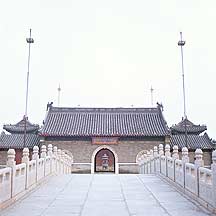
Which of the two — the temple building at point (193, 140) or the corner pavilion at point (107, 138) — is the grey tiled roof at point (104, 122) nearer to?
the corner pavilion at point (107, 138)

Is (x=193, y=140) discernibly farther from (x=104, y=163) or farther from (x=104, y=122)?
(x=104, y=163)

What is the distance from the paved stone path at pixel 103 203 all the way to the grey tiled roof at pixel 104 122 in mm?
17501

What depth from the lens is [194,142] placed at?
95.3ft

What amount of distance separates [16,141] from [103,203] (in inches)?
879

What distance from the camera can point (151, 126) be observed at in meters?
29.2

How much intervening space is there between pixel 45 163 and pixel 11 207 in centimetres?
579

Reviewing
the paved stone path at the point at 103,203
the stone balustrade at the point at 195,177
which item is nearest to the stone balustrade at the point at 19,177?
the paved stone path at the point at 103,203

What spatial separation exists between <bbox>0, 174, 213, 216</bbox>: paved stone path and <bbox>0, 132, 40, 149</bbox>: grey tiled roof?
18.5 meters

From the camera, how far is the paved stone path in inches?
265

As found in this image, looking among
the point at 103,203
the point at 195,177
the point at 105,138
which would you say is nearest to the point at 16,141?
the point at 105,138

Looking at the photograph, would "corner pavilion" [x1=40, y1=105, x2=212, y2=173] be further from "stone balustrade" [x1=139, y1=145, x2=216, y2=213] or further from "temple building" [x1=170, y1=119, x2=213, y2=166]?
"stone balustrade" [x1=139, y1=145, x2=216, y2=213]

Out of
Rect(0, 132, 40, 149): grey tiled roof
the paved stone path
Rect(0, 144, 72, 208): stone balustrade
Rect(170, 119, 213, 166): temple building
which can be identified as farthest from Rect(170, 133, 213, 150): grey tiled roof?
the paved stone path

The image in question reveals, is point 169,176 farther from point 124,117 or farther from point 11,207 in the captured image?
point 124,117

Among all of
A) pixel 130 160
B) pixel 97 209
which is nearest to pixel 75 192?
pixel 97 209
